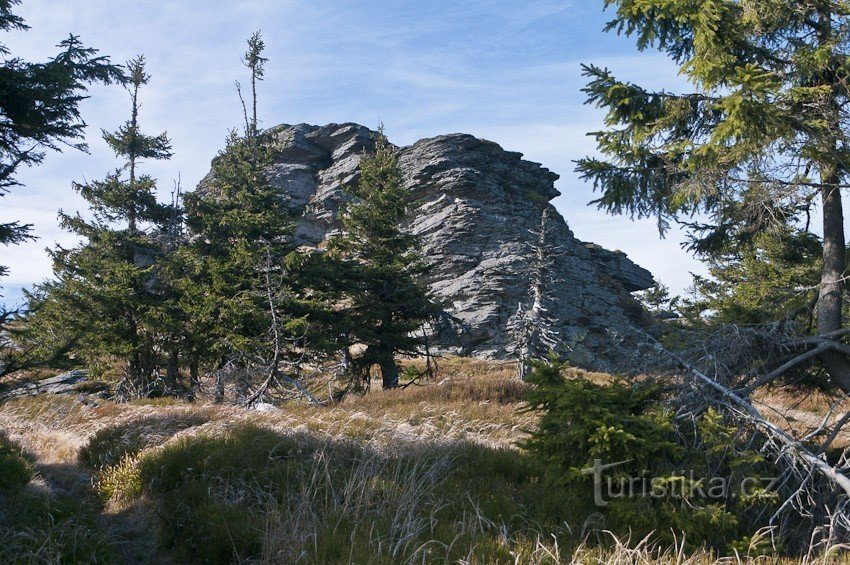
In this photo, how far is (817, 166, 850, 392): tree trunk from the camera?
8664mm

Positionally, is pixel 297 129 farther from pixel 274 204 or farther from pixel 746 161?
pixel 746 161

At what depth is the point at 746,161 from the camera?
29.0ft

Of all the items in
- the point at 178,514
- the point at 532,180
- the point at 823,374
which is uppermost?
the point at 532,180

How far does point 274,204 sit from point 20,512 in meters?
18.1

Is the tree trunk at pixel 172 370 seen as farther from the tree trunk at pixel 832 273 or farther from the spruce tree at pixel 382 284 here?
the tree trunk at pixel 832 273

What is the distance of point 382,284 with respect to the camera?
2216 cm

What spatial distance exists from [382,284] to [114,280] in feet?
35.9

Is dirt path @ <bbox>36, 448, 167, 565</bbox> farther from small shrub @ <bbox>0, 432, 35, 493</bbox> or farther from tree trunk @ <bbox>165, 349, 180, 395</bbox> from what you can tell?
tree trunk @ <bbox>165, 349, 180, 395</bbox>

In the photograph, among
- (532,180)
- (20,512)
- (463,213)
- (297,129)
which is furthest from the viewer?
(297,129)

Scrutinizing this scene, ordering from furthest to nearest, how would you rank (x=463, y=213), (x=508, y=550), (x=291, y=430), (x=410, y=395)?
(x=463, y=213) < (x=410, y=395) < (x=291, y=430) < (x=508, y=550)

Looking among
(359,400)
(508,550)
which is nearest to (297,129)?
(359,400)

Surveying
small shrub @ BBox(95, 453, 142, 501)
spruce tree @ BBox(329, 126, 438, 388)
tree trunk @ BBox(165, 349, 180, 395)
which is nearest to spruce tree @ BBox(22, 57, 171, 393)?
tree trunk @ BBox(165, 349, 180, 395)

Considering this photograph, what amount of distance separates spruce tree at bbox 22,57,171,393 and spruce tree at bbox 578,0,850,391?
18896 mm

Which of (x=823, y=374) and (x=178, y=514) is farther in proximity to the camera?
(x=823, y=374)
